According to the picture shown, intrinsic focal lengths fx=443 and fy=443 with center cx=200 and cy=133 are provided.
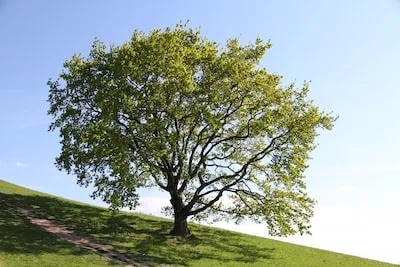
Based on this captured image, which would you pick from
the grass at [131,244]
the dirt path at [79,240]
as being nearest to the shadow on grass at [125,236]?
the grass at [131,244]

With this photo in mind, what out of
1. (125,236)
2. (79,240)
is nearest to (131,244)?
(125,236)

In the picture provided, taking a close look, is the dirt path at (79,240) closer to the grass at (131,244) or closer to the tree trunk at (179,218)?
the grass at (131,244)

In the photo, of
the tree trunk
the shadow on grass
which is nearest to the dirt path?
the shadow on grass

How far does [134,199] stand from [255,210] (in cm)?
1182

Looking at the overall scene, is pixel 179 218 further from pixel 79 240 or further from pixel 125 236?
pixel 79 240

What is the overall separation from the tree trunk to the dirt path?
841 centimetres

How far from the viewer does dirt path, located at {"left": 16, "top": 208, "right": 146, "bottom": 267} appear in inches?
1206

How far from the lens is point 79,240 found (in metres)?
34.1

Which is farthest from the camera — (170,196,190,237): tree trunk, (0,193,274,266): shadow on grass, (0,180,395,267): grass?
(170,196,190,237): tree trunk

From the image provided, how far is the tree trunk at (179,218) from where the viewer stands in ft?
133

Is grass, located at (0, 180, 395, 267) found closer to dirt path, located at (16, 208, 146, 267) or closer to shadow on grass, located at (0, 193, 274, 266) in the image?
shadow on grass, located at (0, 193, 274, 266)

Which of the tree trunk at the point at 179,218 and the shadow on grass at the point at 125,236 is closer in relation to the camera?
the shadow on grass at the point at 125,236

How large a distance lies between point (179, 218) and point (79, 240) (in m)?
9.95

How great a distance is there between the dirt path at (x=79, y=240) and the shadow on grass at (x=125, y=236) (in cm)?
73
